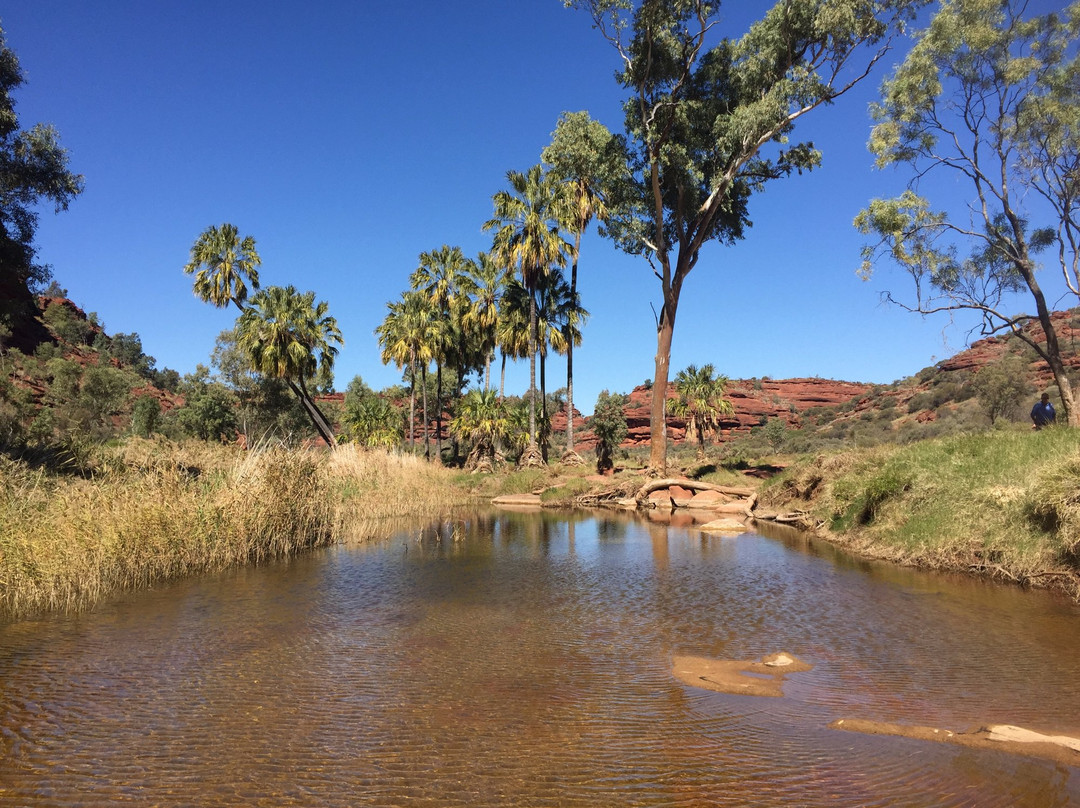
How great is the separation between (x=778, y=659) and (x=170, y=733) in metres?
5.56

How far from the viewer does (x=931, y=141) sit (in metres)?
21.3

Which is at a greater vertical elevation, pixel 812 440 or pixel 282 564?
pixel 812 440

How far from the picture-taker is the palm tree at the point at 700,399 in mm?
49750

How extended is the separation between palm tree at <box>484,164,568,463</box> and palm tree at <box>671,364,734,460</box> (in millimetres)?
18951

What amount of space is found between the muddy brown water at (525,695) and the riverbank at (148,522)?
2.64 ft

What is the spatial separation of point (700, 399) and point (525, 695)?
46.3 metres

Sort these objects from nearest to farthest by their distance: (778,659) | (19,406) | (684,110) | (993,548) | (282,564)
→ (778,659), (993,548), (282,564), (684,110), (19,406)

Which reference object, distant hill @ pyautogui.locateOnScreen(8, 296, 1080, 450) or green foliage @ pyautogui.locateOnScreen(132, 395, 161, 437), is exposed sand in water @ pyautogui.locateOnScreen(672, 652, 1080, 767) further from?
green foliage @ pyautogui.locateOnScreen(132, 395, 161, 437)

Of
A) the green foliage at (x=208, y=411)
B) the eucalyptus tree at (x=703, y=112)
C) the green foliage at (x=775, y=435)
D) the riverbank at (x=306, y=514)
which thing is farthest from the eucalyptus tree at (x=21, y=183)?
the green foliage at (x=775, y=435)

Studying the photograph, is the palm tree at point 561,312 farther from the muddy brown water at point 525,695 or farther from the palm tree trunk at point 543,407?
the muddy brown water at point 525,695

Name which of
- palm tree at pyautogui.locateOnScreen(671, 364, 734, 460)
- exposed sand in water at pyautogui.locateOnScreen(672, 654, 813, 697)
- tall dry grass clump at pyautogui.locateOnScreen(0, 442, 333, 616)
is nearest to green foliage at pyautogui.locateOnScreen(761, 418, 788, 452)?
palm tree at pyautogui.locateOnScreen(671, 364, 734, 460)

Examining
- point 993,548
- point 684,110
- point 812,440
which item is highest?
point 684,110

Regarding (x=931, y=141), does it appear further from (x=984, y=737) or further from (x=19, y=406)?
(x=19, y=406)

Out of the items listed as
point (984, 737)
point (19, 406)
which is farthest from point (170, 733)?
point (19, 406)
